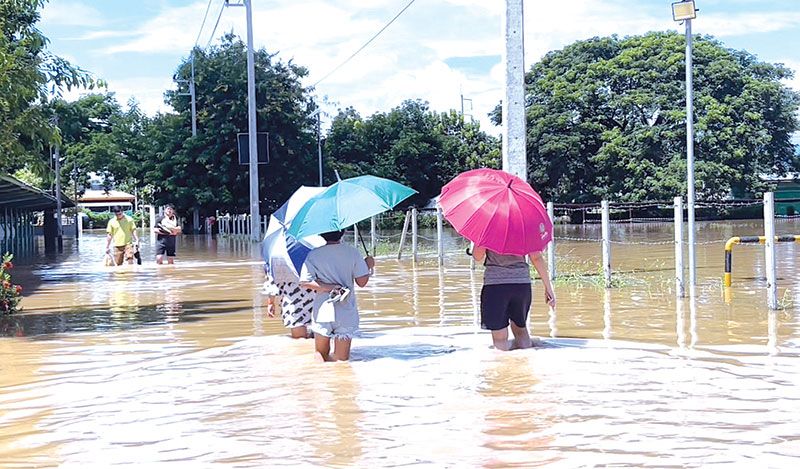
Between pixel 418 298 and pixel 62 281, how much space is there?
9.44 m

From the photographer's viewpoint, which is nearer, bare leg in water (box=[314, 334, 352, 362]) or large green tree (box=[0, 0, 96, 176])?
bare leg in water (box=[314, 334, 352, 362])

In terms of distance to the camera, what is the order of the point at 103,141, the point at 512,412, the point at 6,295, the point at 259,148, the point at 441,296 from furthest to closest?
1. the point at 103,141
2. the point at 259,148
3. the point at 441,296
4. the point at 6,295
5. the point at 512,412

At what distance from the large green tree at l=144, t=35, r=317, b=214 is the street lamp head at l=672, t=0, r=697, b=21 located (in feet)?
120

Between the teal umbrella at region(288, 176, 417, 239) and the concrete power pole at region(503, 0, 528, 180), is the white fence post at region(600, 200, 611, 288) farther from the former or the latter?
the teal umbrella at region(288, 176, 417, 239)

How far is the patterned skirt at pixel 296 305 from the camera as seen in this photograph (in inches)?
417

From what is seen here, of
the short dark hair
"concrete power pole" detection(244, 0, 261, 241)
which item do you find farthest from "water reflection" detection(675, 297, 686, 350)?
"concrete power pole" detection(244, 0, 261, 241)

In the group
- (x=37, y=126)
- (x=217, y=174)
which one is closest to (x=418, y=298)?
(x=37, y=126)

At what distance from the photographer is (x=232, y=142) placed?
169 feet

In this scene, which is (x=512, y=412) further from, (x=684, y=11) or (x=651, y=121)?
(x=651, y=121)

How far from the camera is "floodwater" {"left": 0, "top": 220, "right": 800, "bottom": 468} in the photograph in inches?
→ 260

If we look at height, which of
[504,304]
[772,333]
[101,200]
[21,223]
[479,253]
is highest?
[101,200]

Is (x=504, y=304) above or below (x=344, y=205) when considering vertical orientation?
below

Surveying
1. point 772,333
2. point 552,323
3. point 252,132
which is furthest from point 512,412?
point 252,132

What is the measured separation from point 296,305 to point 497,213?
99.8 inches
